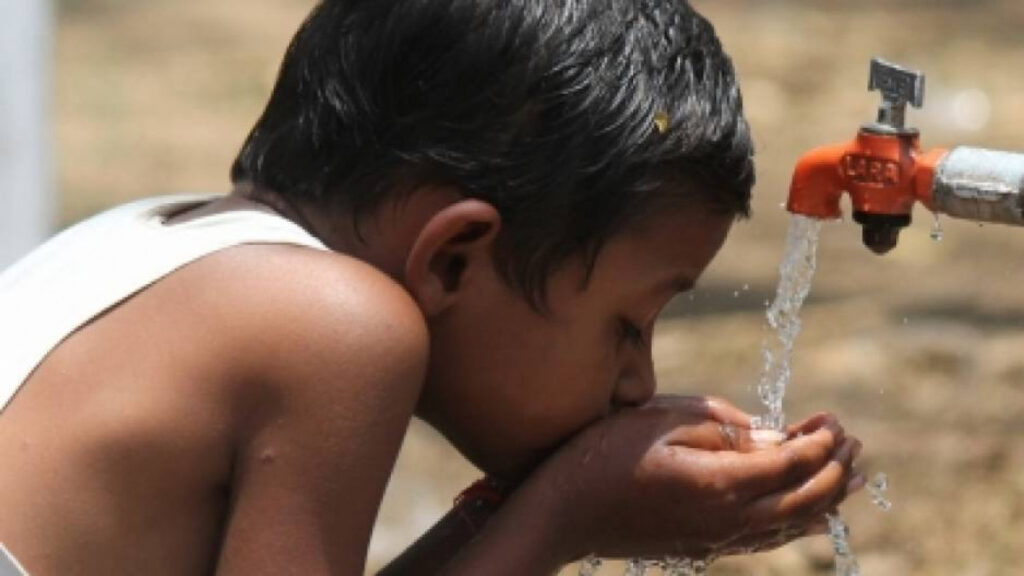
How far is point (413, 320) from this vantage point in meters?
2.29

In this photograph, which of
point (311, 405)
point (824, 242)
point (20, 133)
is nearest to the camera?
point (311, 405)

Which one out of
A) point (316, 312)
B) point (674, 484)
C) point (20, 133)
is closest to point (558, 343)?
point (674, 484)

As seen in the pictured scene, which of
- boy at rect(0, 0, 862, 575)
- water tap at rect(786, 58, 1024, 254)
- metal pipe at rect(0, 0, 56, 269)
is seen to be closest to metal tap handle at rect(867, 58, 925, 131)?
water tap at rect(786, 58, 1024, 254)

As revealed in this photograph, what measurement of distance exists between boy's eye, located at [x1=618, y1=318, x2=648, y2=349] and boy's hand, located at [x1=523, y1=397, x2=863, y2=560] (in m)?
0.07

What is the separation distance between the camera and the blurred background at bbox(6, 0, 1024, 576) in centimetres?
423

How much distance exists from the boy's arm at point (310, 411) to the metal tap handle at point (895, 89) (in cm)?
59

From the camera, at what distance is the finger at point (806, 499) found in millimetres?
2455

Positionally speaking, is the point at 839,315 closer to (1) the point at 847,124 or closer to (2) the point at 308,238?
(1) the point at 847,124

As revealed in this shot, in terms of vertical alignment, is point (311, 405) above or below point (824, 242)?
above

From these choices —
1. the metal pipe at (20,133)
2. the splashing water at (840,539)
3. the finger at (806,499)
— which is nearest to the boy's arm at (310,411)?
the finger at (806,499)

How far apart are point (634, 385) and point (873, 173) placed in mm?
350

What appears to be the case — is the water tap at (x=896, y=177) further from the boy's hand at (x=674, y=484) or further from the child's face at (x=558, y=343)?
the boy's hand at (x=674, y=484)

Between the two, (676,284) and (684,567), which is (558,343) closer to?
(676,284)

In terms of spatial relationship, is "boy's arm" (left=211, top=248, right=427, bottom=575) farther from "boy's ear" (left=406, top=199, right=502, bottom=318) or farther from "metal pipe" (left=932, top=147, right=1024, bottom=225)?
"metal pipe" (left=932, top=147, right=1024, bottom=225)
